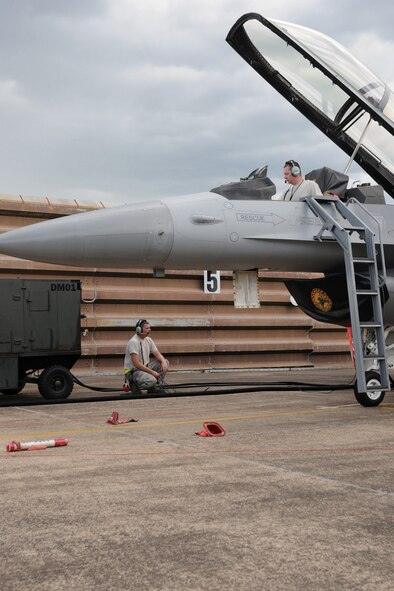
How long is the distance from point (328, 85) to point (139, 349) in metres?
4.43

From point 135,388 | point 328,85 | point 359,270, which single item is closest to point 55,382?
point 135,388

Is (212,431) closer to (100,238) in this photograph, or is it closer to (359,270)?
(100,238)

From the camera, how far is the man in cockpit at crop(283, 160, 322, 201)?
8219mm

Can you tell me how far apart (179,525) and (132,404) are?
548 centimetres

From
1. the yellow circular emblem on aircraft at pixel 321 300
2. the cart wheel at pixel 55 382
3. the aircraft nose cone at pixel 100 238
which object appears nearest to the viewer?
the aircraft nose cone at pixel 100 238

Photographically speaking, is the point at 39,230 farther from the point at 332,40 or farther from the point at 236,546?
the point at 236,546

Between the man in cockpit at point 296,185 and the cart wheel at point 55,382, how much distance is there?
4.00 m

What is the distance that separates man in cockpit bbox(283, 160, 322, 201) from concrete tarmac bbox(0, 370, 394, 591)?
3.34 meters

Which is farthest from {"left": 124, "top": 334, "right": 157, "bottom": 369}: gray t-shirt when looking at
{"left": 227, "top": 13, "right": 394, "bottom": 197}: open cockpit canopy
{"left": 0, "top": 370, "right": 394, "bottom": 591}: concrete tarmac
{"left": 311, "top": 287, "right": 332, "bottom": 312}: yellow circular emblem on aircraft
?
{"left": 227, "top": 13, "right": 394, "bottom": 197}: open cockpit canopy

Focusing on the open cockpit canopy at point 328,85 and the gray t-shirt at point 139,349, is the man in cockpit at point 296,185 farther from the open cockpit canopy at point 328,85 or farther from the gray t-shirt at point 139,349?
the gray t-shirt at point 139,349

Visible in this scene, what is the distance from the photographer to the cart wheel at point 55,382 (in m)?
8.82

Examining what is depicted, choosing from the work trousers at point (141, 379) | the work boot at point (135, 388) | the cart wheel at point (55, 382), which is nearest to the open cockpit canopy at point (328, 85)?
the work trousers at point (141, 379)

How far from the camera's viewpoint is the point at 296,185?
8.37 meters

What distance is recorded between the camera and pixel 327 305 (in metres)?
8.68
